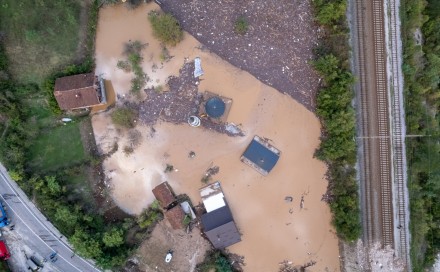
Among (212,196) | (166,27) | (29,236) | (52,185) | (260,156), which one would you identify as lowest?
(29,236)

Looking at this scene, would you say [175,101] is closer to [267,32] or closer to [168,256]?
[267,32]

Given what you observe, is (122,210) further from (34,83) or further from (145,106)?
(34,83)

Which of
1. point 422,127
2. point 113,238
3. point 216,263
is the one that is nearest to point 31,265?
point 113,238

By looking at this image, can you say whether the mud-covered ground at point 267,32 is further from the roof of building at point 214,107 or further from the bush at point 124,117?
the bush at point 124,117

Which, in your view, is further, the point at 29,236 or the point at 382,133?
the point at 382,133

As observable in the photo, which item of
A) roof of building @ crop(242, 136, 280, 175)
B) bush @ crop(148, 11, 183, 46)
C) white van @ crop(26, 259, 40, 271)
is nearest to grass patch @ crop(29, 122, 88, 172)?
white van @ crop(26, 259, 40, 271)

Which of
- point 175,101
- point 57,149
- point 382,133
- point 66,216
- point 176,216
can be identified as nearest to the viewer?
point 66,216
